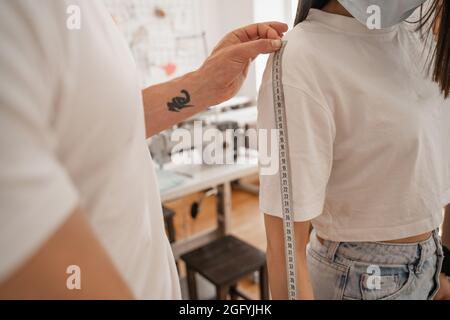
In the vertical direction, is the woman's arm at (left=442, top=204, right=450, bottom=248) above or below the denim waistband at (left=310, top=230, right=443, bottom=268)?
below

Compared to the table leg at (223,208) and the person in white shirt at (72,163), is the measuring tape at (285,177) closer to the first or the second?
the person in white shirt at (72,163)

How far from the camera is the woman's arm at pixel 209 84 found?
0.77 meters

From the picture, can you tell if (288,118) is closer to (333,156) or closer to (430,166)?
(333,156)

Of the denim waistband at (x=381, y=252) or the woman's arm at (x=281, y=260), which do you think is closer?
the woman's arm at (x=281, y=260)

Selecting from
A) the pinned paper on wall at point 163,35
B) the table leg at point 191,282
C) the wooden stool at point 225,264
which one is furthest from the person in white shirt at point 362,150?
the pinned paper on wall at point 163,35

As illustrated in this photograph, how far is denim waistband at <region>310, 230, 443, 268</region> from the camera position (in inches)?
30.5

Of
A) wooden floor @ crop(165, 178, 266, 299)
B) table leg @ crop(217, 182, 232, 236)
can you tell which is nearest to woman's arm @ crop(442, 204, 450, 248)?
table leg @ crop(217, 182, 232, 236)

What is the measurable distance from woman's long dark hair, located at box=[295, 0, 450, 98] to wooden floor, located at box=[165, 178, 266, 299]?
2.33m

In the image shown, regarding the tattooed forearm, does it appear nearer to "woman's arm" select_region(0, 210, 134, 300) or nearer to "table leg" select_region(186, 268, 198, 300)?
"woman's arm" select_region(0, 210, 134, 300)

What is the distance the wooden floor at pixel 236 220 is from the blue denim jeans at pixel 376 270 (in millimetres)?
2109

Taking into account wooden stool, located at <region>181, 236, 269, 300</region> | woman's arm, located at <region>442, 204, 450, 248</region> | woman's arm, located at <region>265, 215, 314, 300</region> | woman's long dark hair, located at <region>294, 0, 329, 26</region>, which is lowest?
wooden stool, located at <region>181, 236, 269, 300</region>

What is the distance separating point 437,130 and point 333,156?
256mm

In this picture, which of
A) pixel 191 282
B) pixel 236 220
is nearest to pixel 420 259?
pixel 191 282

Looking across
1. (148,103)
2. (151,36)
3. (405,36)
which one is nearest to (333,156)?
(405,36)
